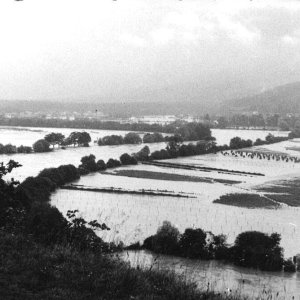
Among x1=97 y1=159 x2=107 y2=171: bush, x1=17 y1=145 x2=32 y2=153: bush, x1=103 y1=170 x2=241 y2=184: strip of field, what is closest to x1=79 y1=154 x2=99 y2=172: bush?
x1=97 y1=159 x2=107 y2=171: bush

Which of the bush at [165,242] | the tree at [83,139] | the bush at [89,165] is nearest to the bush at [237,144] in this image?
the tree at [83,139]

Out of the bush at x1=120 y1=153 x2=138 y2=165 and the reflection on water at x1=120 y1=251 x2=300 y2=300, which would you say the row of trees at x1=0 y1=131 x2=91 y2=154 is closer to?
the bush at x1=120 y1=153 x2=138 y2=165

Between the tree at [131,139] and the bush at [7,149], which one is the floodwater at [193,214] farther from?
the tree at [131,139]

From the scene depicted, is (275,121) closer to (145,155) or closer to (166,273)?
(145,155)

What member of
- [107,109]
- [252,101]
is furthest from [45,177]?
[252,101]

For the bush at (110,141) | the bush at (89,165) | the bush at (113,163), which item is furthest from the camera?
the bush at (110,141)
